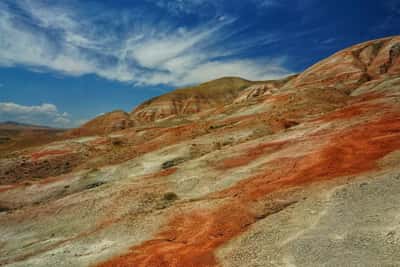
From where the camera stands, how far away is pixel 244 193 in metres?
19.6

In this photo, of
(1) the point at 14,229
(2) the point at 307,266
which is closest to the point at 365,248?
(2) the point at 307,266

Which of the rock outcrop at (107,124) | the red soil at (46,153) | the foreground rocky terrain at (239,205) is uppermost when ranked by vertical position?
the rock outcrop at (107,124)

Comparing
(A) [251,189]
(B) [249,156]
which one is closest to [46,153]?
(B) [249,156]

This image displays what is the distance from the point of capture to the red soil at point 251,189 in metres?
14.6

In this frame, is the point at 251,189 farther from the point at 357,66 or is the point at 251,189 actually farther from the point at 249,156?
the point at 357,66

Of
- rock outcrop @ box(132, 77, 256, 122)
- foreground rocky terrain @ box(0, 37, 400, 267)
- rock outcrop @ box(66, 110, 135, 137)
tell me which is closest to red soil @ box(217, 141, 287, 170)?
foreground rocky terrain @ box(0, 37, 400, 267)

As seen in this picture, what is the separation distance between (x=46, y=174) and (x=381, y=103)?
4820 centimetres

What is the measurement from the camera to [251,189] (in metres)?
20.0

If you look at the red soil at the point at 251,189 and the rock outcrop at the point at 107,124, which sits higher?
the rock outcrop at the point at 107,124

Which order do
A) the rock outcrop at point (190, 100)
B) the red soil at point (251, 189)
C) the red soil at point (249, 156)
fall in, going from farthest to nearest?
the rock outcrop at point (190, 100), the red soil at point (249, 156), the red soil at point (251, 189)

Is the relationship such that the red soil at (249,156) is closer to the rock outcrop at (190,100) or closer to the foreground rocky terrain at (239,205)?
the foreground rocky terrain at (239,205)

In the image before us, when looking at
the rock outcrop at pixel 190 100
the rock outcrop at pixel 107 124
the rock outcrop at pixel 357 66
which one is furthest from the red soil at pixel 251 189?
the rock outcrop at pixel 107 124

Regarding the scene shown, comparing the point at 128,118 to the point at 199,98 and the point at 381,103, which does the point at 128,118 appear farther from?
the point at 381,103

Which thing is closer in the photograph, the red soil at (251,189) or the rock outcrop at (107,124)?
the red soil at (251,189)
